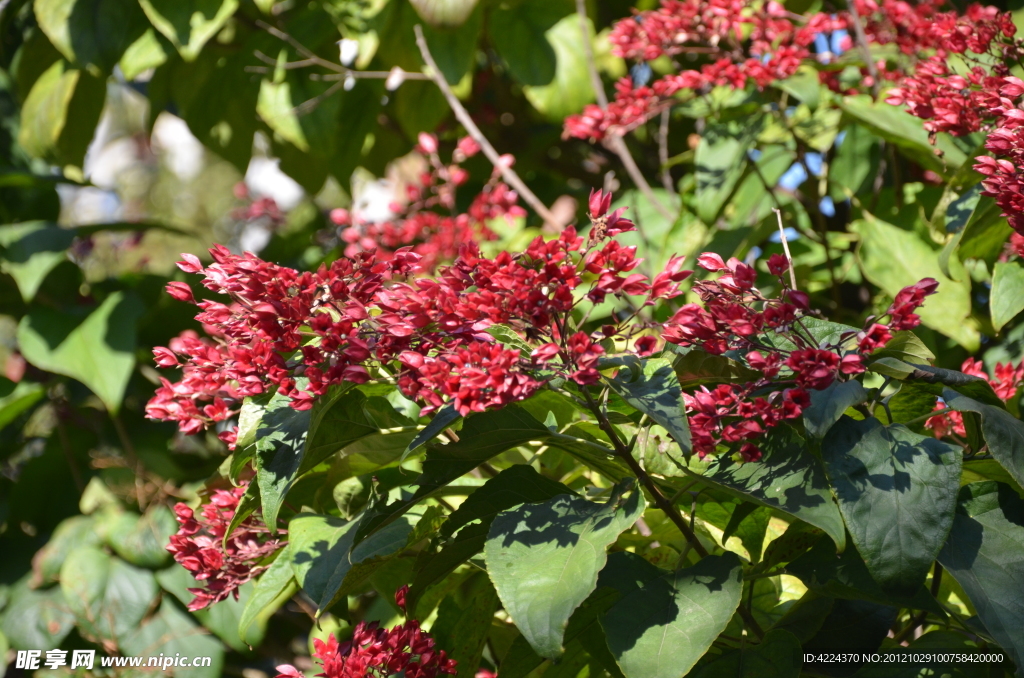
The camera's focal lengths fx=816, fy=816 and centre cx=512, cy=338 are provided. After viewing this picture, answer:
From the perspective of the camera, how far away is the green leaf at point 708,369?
2.68 ft

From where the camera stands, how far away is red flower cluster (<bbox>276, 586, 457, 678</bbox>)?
2.72 ft

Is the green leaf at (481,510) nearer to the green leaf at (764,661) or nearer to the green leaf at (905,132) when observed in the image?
the green leaf at (764,661)

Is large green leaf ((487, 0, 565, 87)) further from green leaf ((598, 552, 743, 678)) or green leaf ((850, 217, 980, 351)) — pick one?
green leaf ((598, 552, 743, 678))

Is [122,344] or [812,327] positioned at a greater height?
[812,327]

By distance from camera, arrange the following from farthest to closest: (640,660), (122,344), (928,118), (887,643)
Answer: (122,344)
(928,118)
(887,643)
(640,660)

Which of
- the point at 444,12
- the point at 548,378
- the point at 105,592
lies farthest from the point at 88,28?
the point at 548,378

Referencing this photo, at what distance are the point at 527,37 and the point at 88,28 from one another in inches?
38.1

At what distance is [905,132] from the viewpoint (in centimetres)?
129

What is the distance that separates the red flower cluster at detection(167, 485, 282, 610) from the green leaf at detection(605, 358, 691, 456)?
0.49 m

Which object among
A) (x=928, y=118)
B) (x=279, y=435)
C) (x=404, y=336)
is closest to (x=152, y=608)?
(x=279, y=435)

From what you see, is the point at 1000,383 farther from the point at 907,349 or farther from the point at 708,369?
the point at 708,369

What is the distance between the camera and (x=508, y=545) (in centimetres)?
72

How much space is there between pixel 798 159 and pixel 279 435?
3.65 ft

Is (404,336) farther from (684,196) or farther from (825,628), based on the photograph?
(684,196)
